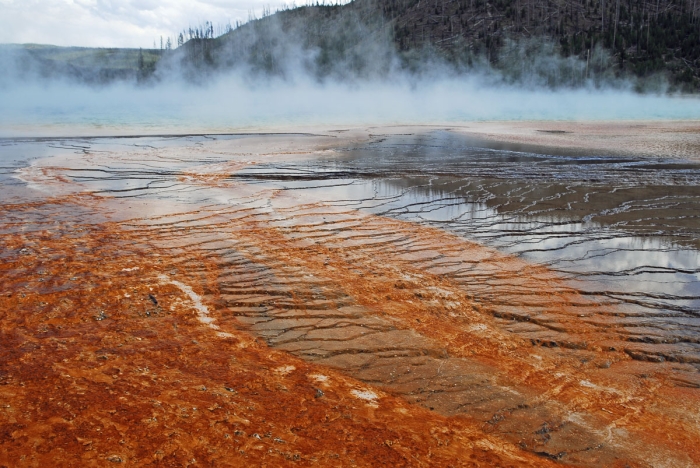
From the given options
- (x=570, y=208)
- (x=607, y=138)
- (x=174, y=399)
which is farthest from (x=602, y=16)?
(x=174, y=399)

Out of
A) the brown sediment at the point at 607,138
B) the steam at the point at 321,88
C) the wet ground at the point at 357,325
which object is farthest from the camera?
the steam at the point at 321,88

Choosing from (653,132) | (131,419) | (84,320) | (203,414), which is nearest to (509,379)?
(203,414)

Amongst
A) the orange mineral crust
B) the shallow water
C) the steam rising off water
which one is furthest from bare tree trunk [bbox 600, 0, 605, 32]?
the orange mineral crust

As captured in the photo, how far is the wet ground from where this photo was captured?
309 centimetres

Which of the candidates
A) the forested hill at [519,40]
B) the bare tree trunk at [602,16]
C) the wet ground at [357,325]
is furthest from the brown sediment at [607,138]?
the bare tree trunk at [602,16]

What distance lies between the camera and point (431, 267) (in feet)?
19.1

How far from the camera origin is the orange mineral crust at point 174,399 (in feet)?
9.49

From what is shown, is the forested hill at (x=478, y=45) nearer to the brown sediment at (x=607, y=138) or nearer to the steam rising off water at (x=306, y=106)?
the steam rising off water at (x=306, y=106)

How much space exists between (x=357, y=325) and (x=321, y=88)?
61408 millimetres

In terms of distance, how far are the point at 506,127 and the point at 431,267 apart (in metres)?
18.8

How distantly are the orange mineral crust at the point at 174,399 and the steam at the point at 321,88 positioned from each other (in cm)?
1786

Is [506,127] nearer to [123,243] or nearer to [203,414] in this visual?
[123,243]

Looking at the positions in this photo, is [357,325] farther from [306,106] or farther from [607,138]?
[306,106]

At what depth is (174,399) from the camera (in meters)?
3.35
